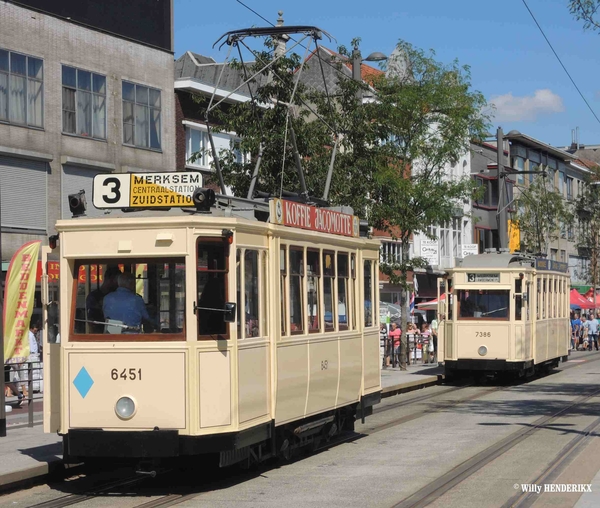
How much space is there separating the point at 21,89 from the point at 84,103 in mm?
2752

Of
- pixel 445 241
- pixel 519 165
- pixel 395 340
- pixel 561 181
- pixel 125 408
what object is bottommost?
pixel 395 340

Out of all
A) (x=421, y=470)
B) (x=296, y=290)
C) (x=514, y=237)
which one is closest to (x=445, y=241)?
(x=514, y=237)

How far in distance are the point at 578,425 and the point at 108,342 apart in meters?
8.70

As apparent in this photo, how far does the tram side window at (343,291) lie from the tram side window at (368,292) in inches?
36.9

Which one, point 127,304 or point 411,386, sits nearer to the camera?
point 127,304

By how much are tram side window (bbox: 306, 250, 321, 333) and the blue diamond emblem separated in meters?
3.04

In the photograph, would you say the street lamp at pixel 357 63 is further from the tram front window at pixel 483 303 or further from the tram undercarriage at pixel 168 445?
the tram undercarriage at pixel 168 445

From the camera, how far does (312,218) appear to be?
43.2ft

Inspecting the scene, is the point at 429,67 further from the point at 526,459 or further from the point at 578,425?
the point at 526,459

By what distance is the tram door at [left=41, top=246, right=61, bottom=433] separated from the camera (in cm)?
1138

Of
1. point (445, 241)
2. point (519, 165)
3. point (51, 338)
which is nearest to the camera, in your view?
point (51, 338)

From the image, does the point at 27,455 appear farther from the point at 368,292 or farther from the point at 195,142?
the point at 195,142

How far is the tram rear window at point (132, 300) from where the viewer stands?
10789 mm

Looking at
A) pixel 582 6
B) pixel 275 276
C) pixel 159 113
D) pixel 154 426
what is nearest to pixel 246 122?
pixel 582 6
